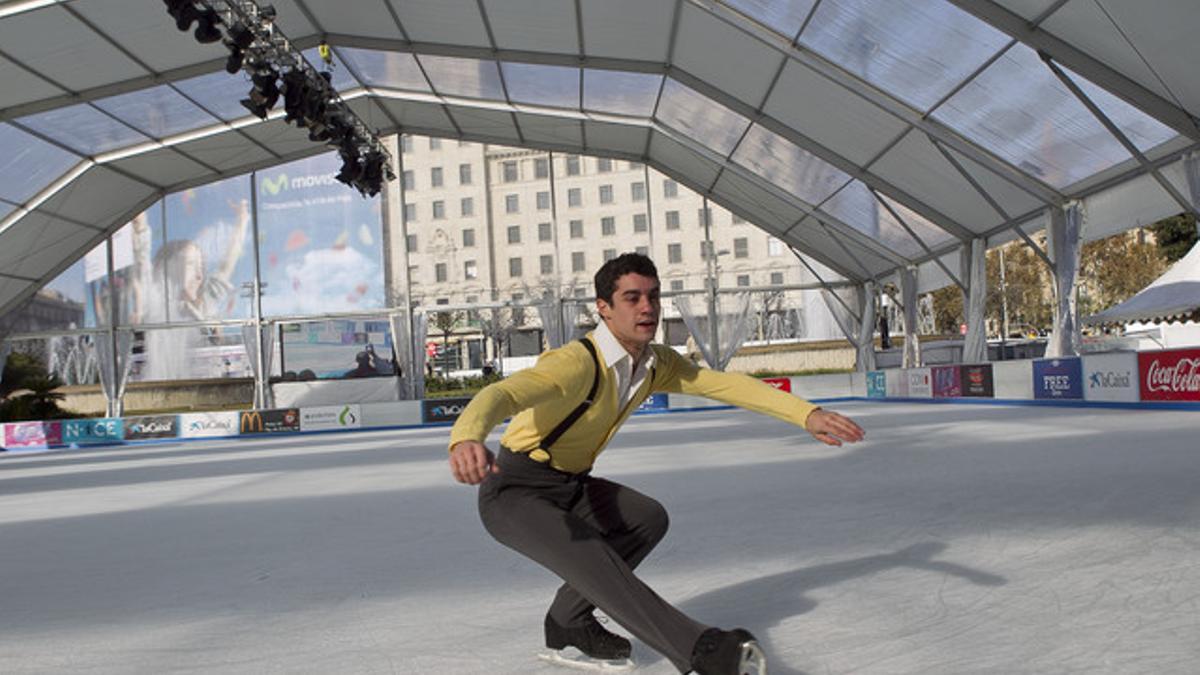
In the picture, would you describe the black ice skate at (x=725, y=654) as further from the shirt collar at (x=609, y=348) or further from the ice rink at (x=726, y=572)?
the shirt collar at (x=609, y=348)

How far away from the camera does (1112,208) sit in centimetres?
1619

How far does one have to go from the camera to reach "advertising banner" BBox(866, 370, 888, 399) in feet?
84.5

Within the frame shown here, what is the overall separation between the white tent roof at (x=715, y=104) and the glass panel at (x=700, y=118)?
78 mm

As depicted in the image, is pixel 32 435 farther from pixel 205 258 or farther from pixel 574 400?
pixel 574 400

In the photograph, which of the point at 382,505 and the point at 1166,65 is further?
the point at 1166,65

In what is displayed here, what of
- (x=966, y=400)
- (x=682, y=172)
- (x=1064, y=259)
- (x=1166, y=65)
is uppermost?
(x=682, y=172)

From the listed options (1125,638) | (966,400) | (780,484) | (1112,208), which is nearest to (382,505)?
(780,484)

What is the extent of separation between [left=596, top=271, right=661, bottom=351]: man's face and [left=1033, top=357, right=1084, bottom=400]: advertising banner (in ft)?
52.6

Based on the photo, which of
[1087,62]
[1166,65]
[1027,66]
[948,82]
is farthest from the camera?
[948,82]

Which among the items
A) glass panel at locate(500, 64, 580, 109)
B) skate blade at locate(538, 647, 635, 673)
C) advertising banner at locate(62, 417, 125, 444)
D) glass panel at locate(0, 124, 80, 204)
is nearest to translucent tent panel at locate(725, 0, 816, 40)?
glass panel at locate(500, 64, 580, 109)

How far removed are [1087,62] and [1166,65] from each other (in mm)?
1034

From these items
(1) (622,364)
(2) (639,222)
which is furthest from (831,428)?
(2) (639,222)

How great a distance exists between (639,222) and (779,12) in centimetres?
1417

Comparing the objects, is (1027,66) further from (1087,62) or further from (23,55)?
(23,55)
